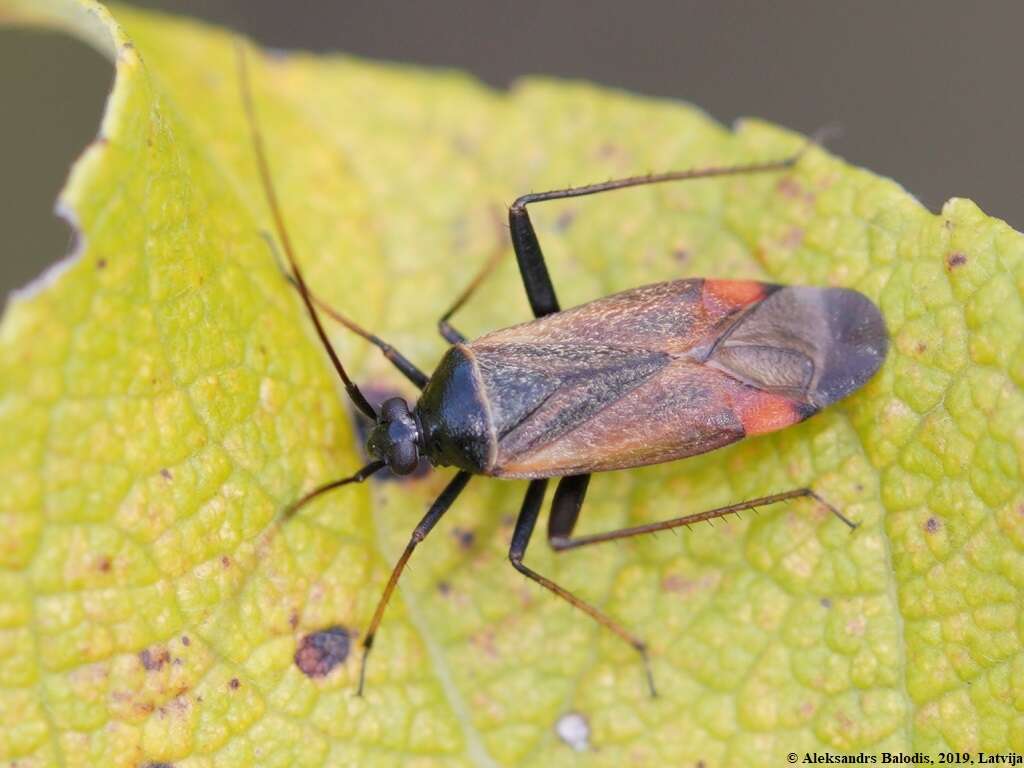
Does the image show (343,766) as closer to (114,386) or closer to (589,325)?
(114,386)

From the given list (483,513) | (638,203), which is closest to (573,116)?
(638,203)

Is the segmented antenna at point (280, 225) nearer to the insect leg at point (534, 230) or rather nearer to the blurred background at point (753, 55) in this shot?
the insect leg at point (534, 230)

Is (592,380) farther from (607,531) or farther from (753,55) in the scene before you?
(753,55)

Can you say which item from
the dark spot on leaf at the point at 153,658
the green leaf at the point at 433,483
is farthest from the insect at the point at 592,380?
the dark spot on leaf at the point at 153,658

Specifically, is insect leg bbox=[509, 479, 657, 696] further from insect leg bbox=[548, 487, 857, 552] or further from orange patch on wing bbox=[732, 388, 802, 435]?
orange patch on wing bbox=[732, 388, 802, 435]

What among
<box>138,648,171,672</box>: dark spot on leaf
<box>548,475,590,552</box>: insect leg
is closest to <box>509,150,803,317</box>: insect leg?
<box>548,475,590,552</box>: insect leg
